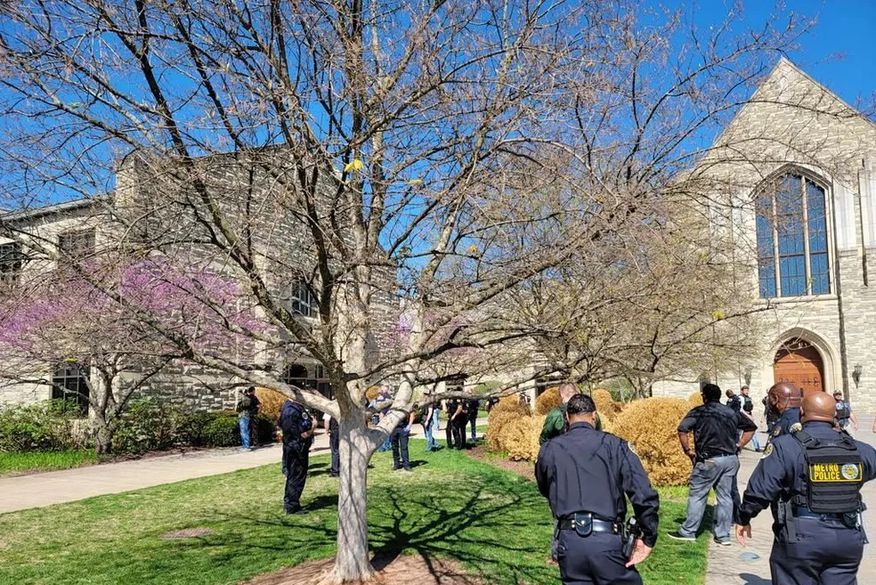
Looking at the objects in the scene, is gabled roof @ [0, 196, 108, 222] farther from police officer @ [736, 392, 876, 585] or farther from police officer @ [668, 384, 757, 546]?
police officer @ [668, 384, 757, 546]

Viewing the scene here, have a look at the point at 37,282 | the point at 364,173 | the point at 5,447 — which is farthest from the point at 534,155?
the point at 5,447

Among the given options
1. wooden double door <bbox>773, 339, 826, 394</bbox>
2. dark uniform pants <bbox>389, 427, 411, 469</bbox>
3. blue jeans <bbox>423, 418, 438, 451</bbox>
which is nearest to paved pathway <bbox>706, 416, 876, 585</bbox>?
dark uniform pants <bbox>389, 427, 411, 469</bbox>

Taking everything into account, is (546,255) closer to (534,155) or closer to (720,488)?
(534,155)

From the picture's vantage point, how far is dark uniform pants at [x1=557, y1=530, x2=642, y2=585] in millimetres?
3674

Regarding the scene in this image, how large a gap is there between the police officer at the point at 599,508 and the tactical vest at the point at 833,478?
3.42 ft

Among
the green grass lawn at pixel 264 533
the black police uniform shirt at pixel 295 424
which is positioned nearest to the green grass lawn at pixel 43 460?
the green grass lawn at pixel 264 533

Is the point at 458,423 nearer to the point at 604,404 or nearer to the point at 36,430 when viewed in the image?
the point at 604,404

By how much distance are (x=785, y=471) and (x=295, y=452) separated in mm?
6128

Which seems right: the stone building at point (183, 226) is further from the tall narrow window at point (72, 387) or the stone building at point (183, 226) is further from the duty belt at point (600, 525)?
the tall narrow window at point (72, 387)

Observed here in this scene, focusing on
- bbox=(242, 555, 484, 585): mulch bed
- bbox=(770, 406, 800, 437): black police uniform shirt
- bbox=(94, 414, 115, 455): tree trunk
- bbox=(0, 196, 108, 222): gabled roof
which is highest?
bbox=(0, 196, 108, 222): gabled roof

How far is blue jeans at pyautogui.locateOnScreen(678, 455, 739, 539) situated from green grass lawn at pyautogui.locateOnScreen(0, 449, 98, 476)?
40.8ft

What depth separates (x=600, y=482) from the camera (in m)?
3.77

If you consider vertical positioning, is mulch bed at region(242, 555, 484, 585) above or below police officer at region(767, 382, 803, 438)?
below

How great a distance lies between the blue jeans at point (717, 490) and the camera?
283 inches
